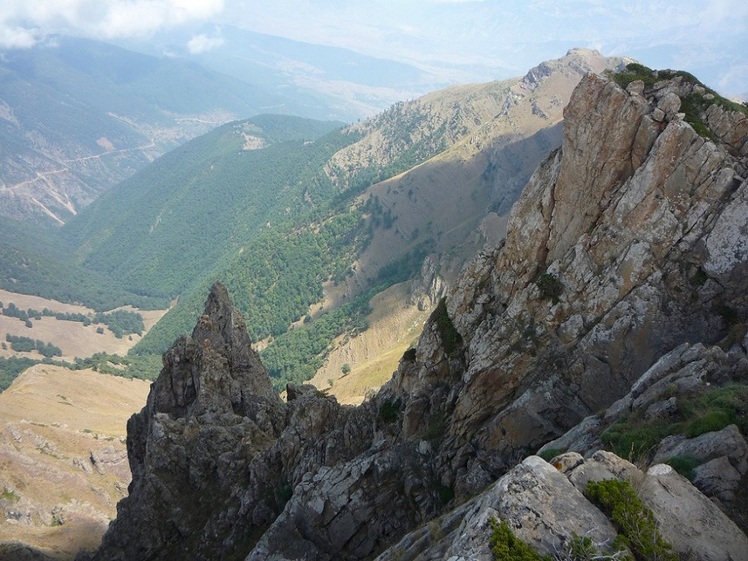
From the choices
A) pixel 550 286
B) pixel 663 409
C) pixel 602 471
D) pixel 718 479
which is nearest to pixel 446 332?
pixel 550 286

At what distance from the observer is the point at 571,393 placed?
25.5m

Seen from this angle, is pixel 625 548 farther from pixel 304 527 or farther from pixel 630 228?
pixel 304 527

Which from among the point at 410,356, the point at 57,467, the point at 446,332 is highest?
the point at 446,332

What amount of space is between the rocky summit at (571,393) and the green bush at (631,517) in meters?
0.08

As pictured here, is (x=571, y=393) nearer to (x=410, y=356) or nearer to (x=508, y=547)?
(x=508, y=547)

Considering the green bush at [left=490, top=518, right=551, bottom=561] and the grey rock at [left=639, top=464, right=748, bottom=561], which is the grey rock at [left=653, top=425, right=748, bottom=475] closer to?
the grey rock at [left=639, top=464, right=748, bottom=561]

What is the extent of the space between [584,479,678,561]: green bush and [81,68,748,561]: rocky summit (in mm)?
76

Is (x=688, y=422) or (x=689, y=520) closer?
(x=689, y=520)

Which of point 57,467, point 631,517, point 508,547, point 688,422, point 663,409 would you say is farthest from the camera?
point 57,467

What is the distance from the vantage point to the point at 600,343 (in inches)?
1006

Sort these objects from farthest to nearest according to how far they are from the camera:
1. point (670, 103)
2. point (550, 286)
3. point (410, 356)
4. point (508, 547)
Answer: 1. point (410, 356)
2. point (550, 286)
3. point (670, 103)
4. point (508, 547)

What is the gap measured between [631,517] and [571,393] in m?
13.3

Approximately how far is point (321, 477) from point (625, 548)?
842 inches

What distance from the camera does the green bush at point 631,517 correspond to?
12.1 meters
